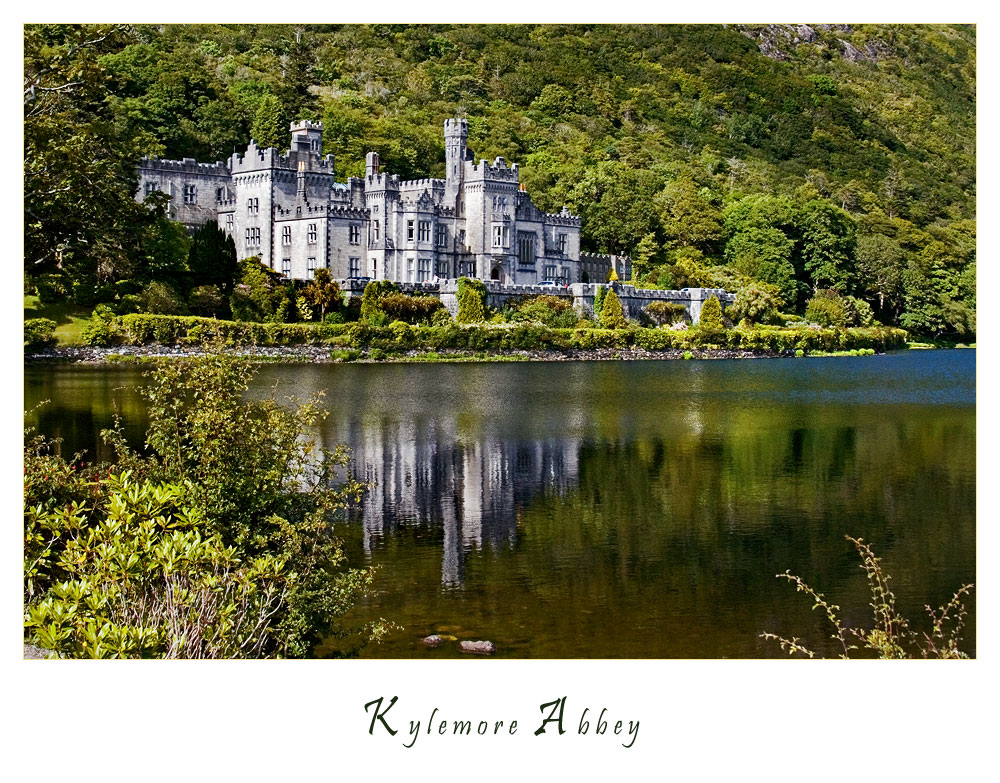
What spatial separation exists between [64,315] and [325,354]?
854cm

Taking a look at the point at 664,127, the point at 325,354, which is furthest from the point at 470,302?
the point at 664,127

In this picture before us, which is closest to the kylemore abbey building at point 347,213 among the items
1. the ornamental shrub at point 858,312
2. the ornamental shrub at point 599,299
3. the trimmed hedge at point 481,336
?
the ornamental shrub at point 599,299

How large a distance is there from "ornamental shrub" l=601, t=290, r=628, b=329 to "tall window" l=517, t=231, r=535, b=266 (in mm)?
5891

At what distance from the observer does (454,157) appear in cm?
6181

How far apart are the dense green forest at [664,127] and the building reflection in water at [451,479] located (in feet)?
53.9

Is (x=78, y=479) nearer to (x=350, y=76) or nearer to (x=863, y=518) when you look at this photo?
(x=863, y=518)

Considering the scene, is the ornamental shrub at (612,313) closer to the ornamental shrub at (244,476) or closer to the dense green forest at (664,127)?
the dense green forest at (664,127)

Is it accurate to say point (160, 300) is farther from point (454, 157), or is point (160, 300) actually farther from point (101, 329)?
point (454, 157)

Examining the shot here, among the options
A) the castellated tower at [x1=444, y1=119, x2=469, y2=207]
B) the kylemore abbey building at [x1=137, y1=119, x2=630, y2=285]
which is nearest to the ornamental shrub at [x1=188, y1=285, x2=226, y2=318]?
the kylemore abbey building at [x1=137, y1=119, x2=630, y2=285]

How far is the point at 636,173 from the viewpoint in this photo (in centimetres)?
7369

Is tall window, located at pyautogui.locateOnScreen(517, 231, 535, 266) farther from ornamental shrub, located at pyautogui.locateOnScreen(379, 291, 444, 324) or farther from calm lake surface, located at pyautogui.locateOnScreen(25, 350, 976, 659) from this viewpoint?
calm lake surface, located at pyautogui.locateOnScreen(25, 350, 976, 659)

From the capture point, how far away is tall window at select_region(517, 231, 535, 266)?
61094 millimetres

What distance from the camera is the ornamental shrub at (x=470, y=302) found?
5141 centimetres

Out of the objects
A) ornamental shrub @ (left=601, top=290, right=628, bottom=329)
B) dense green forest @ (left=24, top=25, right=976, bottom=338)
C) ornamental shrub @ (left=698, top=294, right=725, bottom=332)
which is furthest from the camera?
dense green forest @ (left=24, top=25, right=976, bottom=338)
